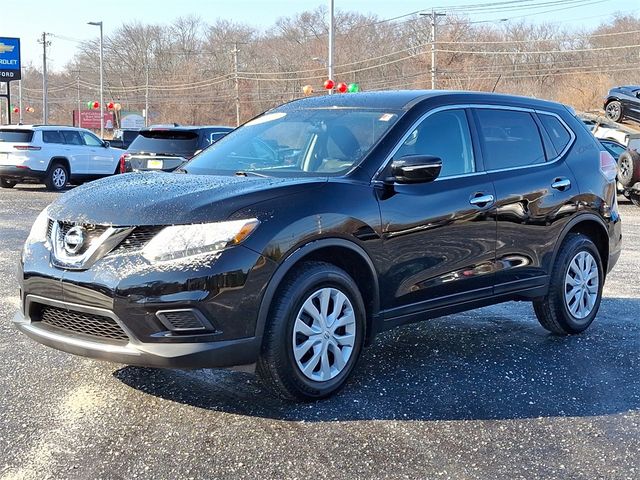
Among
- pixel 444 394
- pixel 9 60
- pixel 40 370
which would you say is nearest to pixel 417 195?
pixel 444 394

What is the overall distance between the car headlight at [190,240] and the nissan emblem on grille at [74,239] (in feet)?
1.28

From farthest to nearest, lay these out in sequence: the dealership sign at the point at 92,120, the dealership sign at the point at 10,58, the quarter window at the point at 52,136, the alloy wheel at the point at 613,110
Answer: the dealership sign at the point at 92,120, the dealership sign at the point at 10,58, the alloy wheel at the point at 613,110, the quarter window at the point at 52,136

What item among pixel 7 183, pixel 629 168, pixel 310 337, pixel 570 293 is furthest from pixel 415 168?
pixel 7 183

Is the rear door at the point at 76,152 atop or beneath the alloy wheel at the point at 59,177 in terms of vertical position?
atop

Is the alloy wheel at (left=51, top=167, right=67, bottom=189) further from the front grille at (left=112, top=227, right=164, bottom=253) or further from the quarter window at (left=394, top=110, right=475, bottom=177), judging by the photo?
the front grille at (left=112, top=227, right=164, bottom=253)

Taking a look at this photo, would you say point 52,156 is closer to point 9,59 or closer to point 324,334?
point 9,59

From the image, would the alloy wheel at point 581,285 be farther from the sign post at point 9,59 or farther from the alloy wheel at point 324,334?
the sign post at point 9,59

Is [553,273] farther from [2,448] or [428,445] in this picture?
[2,448]

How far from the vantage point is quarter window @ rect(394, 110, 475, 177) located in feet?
15.6

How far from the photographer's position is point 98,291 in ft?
12.1

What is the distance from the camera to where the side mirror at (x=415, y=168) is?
4.32 meters

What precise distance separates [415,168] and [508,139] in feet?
4.42

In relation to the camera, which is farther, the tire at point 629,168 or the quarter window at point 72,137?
the quarter window at point 72,137

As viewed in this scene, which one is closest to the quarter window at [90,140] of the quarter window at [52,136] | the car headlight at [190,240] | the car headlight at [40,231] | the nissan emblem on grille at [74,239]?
the quarter window at [52,136]
